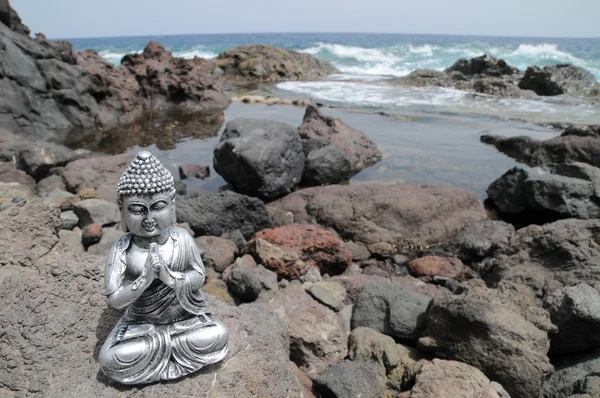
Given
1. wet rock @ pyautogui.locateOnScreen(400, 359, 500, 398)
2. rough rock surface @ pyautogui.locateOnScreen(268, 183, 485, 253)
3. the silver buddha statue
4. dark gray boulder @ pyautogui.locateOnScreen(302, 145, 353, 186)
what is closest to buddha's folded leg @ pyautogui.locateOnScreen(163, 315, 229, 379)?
the silver buddha statue

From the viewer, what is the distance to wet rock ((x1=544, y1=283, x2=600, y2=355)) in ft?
14.1

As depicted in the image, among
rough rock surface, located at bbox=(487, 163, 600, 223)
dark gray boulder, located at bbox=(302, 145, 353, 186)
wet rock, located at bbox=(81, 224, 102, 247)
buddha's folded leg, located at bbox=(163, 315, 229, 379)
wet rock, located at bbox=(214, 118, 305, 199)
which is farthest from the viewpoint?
dark gray boulder, located at bbox=(302, 145, 353, 186)

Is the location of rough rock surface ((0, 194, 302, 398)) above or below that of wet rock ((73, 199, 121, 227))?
above

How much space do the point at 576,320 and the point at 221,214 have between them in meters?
5.15

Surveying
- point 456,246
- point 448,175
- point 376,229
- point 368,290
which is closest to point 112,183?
point 376,229

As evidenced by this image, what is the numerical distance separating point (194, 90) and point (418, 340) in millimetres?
17486

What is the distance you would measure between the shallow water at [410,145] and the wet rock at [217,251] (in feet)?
11.3

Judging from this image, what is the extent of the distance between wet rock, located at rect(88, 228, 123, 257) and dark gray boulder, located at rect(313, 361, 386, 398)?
3.51 meters

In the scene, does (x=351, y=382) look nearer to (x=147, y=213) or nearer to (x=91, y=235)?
(x=147, y=213)

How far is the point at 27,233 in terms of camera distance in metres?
4.22

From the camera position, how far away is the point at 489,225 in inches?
306

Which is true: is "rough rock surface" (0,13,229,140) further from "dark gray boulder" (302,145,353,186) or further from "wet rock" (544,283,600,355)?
"wet rock" (544,283,600,355)

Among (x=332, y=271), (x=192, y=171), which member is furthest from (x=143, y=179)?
(x=192, y=171)

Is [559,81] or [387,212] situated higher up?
[559,81]
